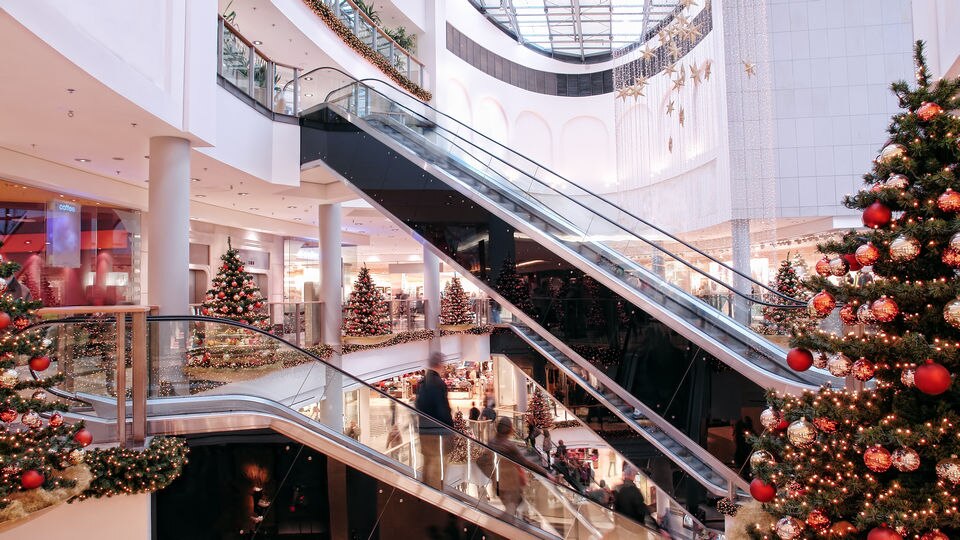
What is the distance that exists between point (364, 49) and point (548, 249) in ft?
31.6

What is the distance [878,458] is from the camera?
281cm

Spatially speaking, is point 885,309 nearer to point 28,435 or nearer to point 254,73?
point 28,435

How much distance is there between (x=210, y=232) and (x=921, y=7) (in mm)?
16454

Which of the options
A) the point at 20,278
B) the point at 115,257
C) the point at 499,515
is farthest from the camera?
the point at 115,257

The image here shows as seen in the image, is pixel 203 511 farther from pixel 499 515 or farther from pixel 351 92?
pixel 351 92

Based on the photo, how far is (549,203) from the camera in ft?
31.1

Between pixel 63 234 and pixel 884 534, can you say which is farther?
pixel 63 234

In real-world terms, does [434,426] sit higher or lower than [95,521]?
higher

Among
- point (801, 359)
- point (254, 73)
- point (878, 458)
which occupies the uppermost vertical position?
point (254, 73)

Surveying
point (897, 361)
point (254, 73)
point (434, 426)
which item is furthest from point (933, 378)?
point (254, 73)

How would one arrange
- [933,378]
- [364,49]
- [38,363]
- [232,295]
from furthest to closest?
1. [364,49]
2. [232,295]
3. [38,363]
4. [933,378]

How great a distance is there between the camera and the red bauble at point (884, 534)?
2.70m

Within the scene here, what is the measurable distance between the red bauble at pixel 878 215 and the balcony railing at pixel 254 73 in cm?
894

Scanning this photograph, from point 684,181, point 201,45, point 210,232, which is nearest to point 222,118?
point 201,45
